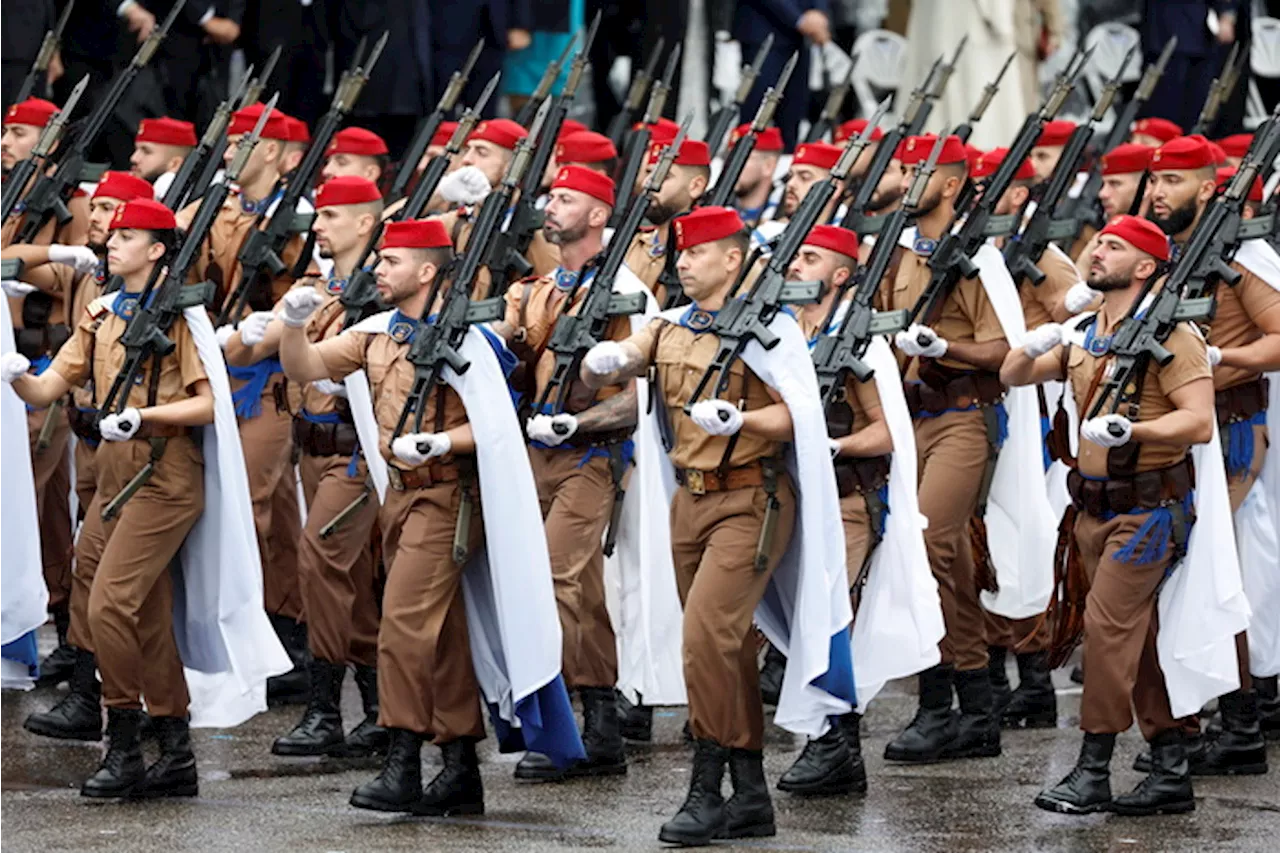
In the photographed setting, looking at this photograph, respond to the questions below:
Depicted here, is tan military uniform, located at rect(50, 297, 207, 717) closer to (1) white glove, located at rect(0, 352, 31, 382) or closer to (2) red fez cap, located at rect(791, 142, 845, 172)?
(1) white glove, located at rect(0, 352, 31, 382)

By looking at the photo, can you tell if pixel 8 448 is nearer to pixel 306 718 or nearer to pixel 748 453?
pixel 306 718

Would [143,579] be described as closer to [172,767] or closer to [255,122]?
[172,767]

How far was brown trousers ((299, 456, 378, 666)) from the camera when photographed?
33.6ft

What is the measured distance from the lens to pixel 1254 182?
32.8ft

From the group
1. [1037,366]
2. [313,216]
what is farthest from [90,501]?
[1037,366]

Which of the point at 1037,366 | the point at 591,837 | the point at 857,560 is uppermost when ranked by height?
the point at 1037,366

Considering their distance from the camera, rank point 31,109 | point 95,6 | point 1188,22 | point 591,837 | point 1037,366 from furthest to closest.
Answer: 1. point 1188,22
2. point 95,6
3. point 31,109
4. point 1037,366
5. point 591,837

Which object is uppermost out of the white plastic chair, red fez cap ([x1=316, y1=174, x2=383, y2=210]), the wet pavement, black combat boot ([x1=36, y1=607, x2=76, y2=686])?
the white plastic chair

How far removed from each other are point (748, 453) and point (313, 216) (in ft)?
9.55

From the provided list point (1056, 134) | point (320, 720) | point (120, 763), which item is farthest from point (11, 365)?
point (1056, 134)

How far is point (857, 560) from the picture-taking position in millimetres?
9648

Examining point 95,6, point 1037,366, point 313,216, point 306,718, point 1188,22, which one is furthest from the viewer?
point 1188,22

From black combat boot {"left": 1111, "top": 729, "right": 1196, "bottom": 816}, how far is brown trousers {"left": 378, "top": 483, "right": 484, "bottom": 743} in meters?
2.01

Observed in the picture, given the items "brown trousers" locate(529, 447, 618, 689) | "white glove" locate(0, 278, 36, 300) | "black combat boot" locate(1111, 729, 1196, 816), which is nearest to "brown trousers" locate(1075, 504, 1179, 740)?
"black combat boot" locate(1111, 729, 1196, 816)
